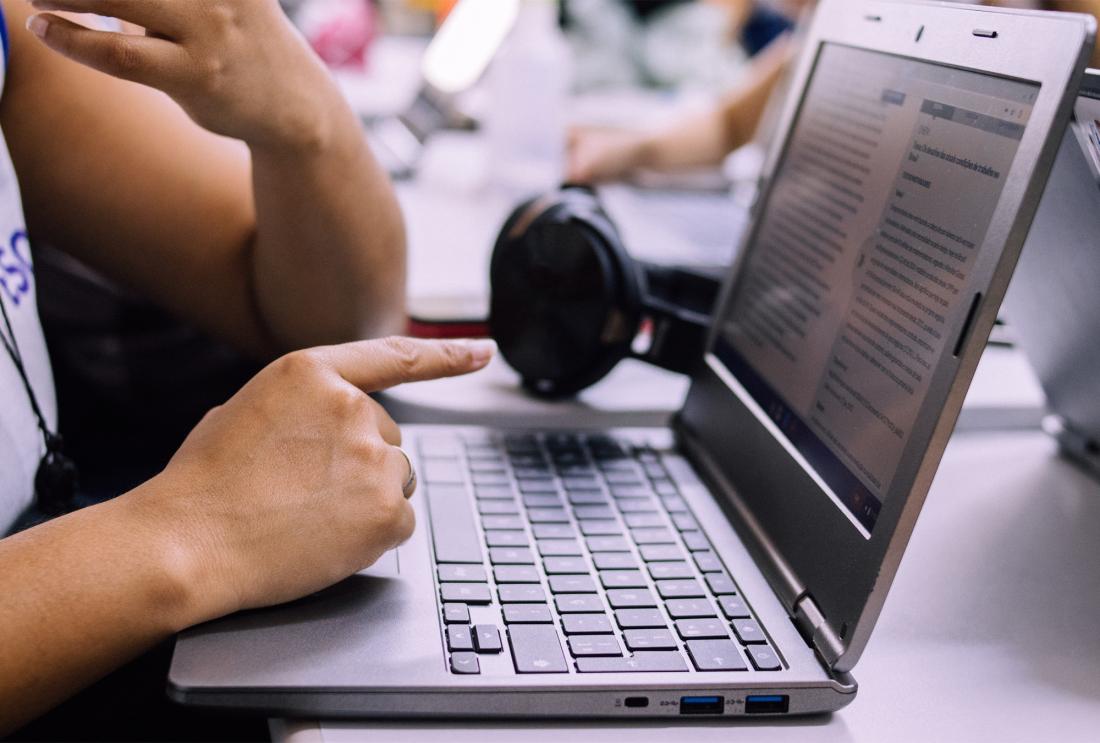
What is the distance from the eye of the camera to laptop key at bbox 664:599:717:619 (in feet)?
1.59

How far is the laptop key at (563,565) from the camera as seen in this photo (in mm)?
519

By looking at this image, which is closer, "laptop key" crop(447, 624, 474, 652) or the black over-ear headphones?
"laptop key" crop(447, 624, 474, 652)

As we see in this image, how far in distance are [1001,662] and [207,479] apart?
41 centimetres

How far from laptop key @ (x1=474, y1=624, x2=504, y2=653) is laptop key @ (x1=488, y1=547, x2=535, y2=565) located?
66 millimetres

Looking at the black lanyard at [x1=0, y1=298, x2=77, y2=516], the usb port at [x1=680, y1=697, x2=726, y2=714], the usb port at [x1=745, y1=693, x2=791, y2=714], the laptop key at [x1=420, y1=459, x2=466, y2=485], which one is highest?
the usb port at [x1=745, y1=693, x2=791, y2=714]

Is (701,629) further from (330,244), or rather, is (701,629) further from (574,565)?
(330,244)

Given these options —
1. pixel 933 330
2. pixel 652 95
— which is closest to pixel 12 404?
pixel 933 330

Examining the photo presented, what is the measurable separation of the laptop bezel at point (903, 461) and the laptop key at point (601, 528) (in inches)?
3.0

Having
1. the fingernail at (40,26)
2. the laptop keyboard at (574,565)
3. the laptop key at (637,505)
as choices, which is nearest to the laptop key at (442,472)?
the laptop keyboard at (574,565)

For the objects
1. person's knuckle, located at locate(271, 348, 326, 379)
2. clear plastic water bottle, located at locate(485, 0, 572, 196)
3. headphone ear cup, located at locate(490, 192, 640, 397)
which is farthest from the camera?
clear plastic water bottle, located at locate(485, 0, 572, 196)

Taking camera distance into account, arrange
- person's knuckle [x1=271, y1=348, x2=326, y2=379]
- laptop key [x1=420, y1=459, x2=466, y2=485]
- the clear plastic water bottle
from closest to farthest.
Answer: person's knuckle [x1=271, y1=348, x2=326, y2=379]
laptop key [x1=420, y1=459, x2=466, y2=485]
the clear plastic water bottle

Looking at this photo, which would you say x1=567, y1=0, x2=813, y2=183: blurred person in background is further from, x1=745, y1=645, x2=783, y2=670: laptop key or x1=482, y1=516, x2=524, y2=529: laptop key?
x1=745, y1=645, x2=783, y2=670: laptop key

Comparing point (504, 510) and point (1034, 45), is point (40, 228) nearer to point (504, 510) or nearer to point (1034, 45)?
point (504, 510)

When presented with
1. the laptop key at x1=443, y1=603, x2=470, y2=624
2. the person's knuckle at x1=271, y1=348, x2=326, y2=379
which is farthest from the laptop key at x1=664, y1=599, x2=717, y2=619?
the person's knuckle at x1=271, y1=348, x2=326, y2=379
